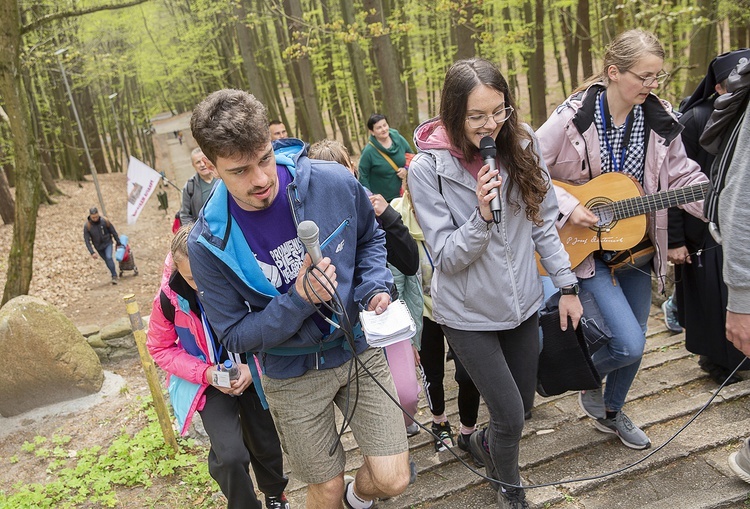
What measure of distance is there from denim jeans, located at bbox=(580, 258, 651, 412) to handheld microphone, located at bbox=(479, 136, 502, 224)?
1.18 metres

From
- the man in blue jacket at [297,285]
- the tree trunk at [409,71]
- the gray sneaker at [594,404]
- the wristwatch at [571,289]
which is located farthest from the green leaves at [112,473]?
the tree trunk at [409,71]

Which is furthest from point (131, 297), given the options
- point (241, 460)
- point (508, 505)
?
point (508, 505)

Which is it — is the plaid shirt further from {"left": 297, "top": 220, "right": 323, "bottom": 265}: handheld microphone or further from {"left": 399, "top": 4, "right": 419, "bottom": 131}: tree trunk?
{"left": 399, "top": 4, "right": 419, "bottom": 131}: tree trunk

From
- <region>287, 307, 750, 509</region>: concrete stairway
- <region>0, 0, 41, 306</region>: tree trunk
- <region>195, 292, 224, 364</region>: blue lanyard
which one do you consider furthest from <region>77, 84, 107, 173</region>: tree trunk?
<region>287, 307, 750, 509</region>: concrete stairway

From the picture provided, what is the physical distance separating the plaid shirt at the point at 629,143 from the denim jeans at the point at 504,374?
1.16 m

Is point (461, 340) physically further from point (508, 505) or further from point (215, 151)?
point (215, 151)

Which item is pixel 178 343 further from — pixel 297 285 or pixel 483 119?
pixel 483 119

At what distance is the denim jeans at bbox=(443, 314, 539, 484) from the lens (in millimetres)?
3199

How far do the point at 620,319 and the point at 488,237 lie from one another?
1141mm

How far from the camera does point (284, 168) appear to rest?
293 centimetres

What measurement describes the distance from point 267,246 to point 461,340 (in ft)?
3.76

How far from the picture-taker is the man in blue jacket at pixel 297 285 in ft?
8.55

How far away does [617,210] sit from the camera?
3803 millimetres

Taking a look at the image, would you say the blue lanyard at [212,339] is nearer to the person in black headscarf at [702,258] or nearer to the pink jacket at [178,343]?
the pink jacket at [178,343]
